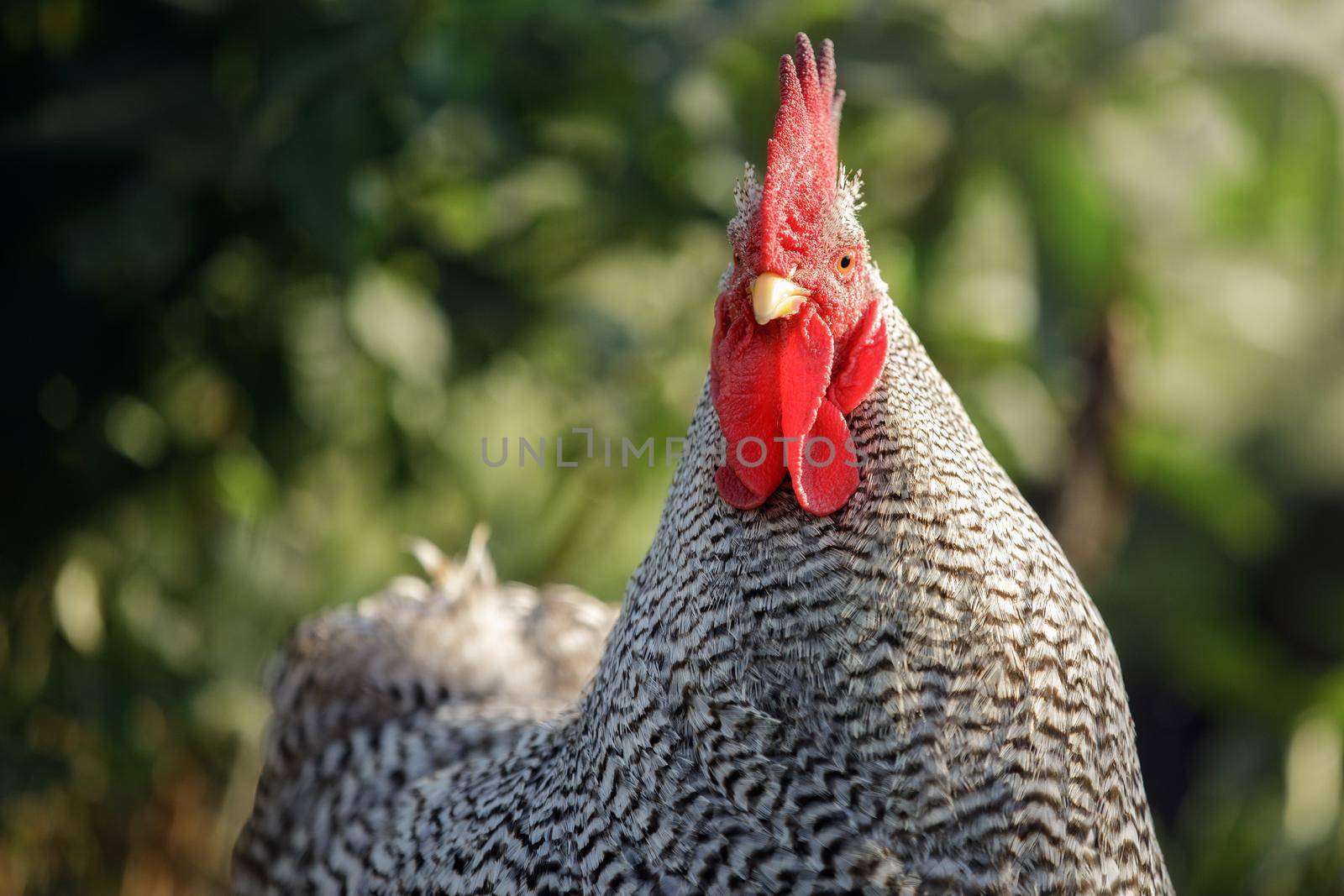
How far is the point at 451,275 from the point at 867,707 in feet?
8.99

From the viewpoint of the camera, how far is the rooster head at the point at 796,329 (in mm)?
1912

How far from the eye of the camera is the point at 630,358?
411 cm

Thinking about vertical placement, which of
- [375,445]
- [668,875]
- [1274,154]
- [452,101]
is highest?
[1274,154]

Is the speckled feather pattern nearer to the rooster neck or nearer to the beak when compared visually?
the rooster neck

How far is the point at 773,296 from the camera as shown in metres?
1.87

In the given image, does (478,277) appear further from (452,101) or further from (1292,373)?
(1292,373)

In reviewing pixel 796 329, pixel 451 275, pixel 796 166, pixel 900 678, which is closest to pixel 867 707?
pixel 900 678

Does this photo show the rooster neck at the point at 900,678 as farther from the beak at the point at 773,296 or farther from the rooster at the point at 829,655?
the beak at the point at 773,296

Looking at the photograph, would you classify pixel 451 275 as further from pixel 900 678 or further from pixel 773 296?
pixel 900 678

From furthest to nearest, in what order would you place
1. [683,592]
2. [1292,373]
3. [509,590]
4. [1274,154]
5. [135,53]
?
[1292,373] → [1274,154] → [135,53] → [509,590] → [683,592]

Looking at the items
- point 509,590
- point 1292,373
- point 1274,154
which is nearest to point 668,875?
point 509,590

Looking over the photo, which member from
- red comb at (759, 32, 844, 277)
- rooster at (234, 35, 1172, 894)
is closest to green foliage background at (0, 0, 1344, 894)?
red comb at (759, 32, 844, 277)

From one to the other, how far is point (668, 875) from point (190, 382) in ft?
10.7

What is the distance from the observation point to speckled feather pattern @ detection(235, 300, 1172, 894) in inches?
72.5
